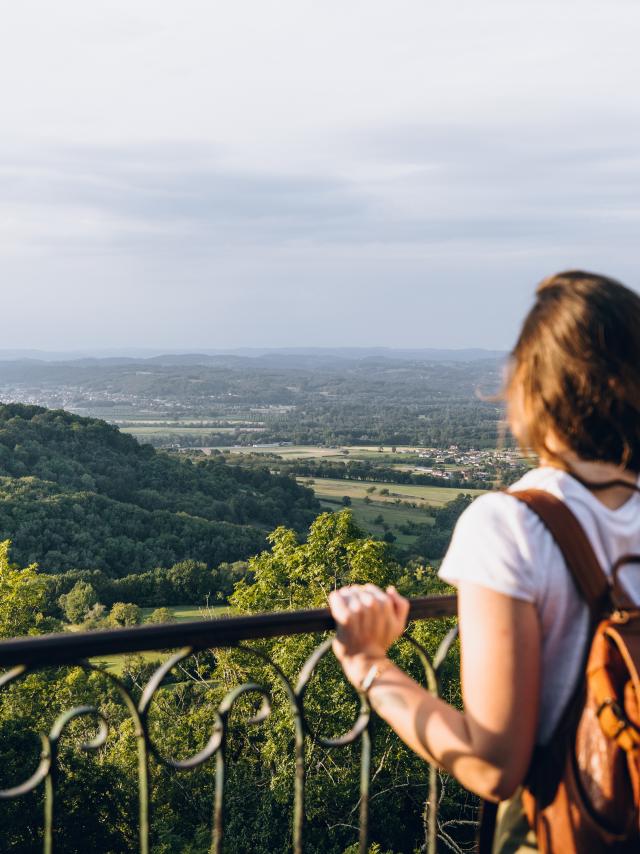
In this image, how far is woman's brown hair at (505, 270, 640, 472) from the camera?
55.1 inches

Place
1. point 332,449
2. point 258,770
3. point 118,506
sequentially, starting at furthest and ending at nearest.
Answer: point 332,449 → point 118,506 → point 258,770

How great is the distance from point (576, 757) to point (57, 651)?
1.03 meters

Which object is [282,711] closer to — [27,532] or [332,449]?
[27,532]

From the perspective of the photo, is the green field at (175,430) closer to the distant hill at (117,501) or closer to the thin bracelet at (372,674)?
the distant hill at (117,501)

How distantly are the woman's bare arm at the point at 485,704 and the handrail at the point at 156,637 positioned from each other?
0.45 m

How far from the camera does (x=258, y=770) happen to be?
23.6 meters

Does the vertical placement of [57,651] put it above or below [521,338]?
below

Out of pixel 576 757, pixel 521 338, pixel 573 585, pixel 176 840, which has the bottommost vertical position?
pixel 176 840

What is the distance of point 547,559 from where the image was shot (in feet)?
4.39

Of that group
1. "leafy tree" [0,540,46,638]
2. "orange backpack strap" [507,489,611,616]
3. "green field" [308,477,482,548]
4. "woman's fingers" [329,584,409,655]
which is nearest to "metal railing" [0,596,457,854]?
"woman's fingers" [329,584,409,655]

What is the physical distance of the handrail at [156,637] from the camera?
66.5 inches

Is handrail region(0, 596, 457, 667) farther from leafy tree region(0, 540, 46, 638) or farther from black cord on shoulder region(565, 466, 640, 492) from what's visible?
leafy tree region(0, 540, 46, 638)

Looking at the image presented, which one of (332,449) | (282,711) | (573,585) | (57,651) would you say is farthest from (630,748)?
(332,449)

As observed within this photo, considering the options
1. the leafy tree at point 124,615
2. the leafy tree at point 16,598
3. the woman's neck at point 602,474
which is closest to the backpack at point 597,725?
the woman's neck at point 602,474
